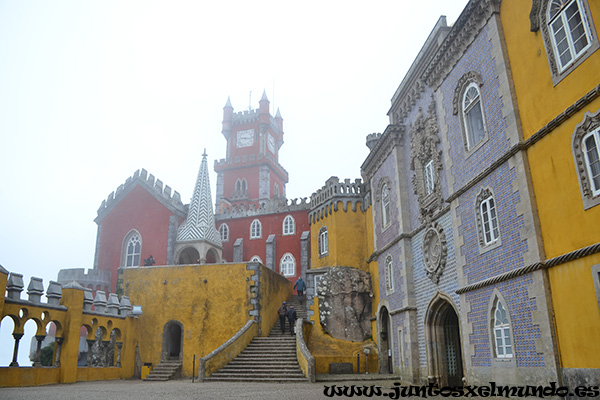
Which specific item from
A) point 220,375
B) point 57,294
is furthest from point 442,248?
point 57,294

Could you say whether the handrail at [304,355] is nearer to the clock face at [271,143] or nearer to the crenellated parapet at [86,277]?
the crenellated parapet at [86,277]

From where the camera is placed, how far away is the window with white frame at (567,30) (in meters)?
8.61

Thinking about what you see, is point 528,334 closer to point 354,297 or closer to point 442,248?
point 442,248

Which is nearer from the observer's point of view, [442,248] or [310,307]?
[442,248]

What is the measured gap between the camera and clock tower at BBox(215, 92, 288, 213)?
4634 centimetres

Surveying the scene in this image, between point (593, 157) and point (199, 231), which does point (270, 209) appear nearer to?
point (199, 231)

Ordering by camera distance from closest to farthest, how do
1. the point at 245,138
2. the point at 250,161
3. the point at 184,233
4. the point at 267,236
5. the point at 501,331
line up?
the point at 501,331, the point at 184,233, the point at 267,236, the point at 250,161, the point at 245,138

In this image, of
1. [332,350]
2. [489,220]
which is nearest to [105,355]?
[332,350]

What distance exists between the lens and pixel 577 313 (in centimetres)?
830

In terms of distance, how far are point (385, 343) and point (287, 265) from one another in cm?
1328

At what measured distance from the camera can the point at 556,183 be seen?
9.02m

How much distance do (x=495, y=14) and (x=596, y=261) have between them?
667 cm

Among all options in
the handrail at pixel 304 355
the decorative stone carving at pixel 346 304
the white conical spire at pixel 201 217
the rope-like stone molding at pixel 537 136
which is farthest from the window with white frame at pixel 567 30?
the white conical spire at pixel 201 217

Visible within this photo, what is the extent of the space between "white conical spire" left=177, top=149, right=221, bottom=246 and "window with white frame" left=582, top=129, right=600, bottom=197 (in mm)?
23878
